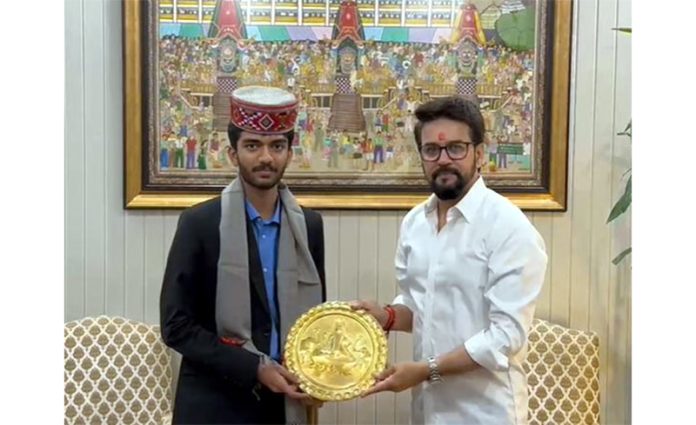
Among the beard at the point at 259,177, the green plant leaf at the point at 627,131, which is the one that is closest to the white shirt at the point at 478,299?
the beard at the point at 259,177

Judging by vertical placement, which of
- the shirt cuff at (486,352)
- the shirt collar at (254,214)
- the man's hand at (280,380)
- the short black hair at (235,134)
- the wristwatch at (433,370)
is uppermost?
the short black hair at (235,134)

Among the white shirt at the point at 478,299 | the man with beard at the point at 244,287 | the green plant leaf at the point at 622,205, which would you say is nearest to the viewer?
the white shirt at the point at 478,299

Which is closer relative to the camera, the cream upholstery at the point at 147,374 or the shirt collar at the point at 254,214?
the shirt collar at the point at 254,214

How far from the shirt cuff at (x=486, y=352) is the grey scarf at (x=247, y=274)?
405 mm

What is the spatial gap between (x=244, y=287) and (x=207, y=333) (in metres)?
0.14

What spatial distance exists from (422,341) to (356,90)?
78cm

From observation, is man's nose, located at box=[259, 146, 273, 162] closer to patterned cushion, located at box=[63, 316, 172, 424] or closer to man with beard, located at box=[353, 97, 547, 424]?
man with beard, located at box=[353, 97, 547, 424]

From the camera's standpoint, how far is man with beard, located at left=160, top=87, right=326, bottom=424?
5.92ft

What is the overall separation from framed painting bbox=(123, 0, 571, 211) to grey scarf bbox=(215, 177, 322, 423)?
375 mm

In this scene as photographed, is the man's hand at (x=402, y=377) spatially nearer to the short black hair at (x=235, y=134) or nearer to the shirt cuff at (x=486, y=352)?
the shirt cuff at (x=486, y=352)

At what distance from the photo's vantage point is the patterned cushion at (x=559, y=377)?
7.42 ft

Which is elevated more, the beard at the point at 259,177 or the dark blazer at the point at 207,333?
the beard at the point at 259,177
